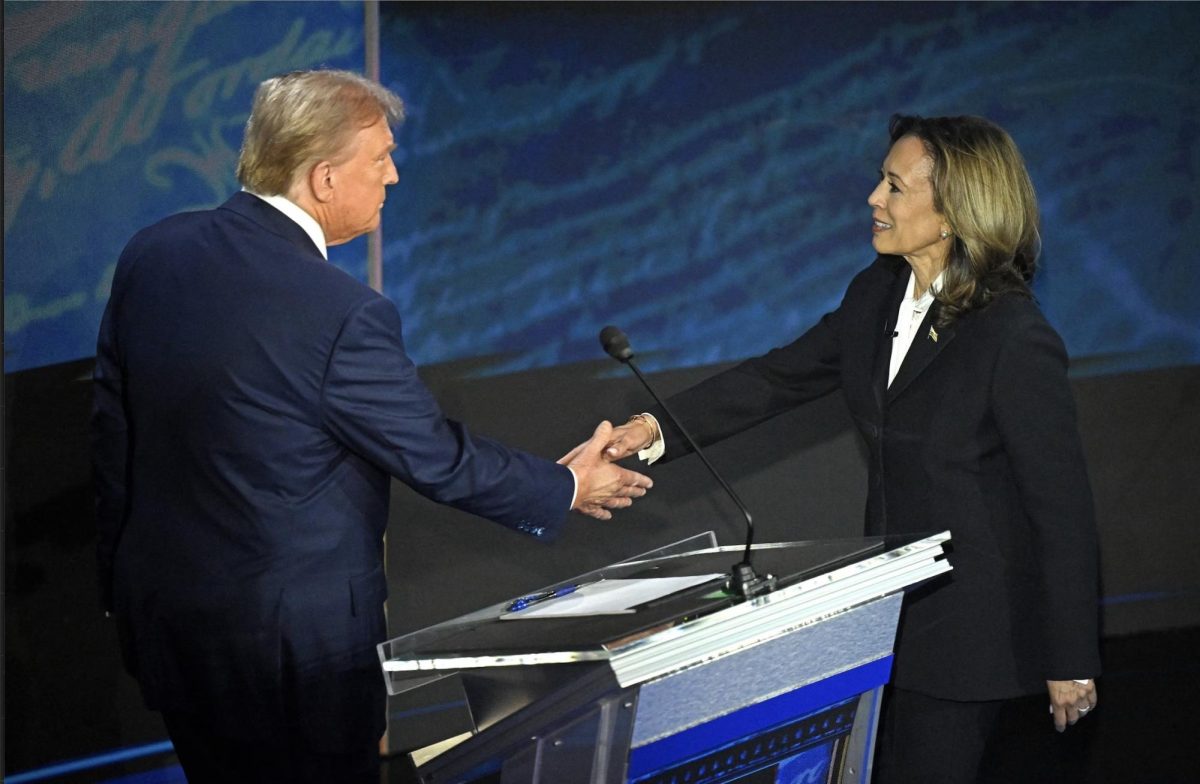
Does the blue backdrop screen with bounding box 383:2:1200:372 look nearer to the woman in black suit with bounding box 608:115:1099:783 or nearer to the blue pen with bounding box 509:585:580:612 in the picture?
the woman in black suit with bounding box 608:115:1099:783

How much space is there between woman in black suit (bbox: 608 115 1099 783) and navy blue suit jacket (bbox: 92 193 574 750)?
31.0 inches

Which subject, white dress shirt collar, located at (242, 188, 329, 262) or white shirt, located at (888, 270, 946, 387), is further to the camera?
white shirt, located at (888, 270, 946, 387)

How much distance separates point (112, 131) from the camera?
9.89ft

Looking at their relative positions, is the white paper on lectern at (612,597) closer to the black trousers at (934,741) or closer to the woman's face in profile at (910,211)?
the black trousers at (934,741)

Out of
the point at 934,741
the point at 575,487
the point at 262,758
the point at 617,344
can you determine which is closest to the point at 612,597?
the point at 617,344

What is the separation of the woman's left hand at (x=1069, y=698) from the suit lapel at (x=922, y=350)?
0.56 m

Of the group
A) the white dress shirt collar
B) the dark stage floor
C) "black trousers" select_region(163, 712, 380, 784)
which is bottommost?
the dark stage floor

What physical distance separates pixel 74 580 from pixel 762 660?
211 cm

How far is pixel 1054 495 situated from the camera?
2.16 m

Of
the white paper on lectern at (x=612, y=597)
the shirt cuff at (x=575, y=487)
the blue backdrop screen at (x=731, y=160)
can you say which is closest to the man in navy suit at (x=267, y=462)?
Result: the shirt cuff at (x=575, y=487)

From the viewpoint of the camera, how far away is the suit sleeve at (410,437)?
6.49ft

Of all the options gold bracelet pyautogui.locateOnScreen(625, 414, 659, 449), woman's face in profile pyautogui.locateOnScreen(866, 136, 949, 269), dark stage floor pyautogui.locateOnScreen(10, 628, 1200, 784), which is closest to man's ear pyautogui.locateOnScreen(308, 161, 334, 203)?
gold bracelet pyautogui.locateOnScreen(625, 414, 659, 449)

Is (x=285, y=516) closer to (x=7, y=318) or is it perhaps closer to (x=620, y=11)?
(x=7, y=318)

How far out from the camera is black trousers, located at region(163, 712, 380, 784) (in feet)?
6.70
